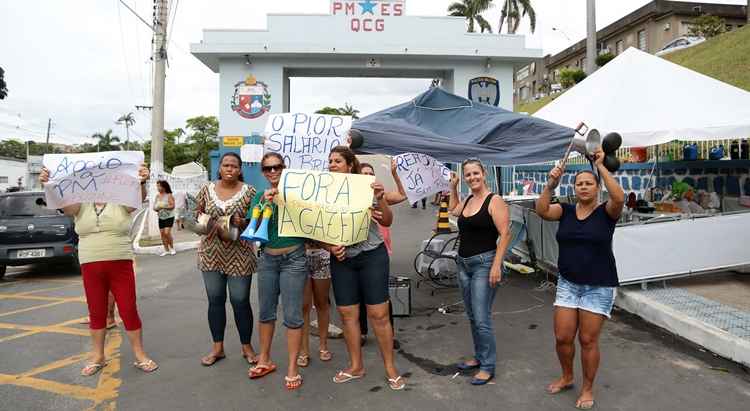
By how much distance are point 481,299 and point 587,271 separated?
854 mm

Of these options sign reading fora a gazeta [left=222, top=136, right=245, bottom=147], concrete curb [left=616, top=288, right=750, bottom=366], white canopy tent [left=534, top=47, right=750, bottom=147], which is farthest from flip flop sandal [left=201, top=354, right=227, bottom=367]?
sign reading fora a gazeta [left=222, top=136, right=245, bottom=147]

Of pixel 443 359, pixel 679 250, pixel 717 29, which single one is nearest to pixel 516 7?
pixel 717 29

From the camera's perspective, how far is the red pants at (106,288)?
13.2 feet

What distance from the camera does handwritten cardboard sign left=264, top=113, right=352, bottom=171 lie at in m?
4.71

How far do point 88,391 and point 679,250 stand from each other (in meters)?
6.76

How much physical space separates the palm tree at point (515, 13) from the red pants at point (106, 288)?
38.3m

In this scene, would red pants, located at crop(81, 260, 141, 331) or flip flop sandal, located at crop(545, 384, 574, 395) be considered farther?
red pants, located at crop(81, 260, 141, 331)

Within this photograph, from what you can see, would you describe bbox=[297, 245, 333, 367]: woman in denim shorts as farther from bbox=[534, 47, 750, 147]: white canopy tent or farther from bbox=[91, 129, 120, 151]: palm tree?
bbox=[91, 129, 120, 151]: palm tree

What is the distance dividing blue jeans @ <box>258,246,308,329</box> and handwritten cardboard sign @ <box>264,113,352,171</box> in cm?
120

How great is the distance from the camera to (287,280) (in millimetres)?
3740

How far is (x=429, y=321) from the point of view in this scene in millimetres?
5543

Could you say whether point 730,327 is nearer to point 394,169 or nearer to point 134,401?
point 394,169

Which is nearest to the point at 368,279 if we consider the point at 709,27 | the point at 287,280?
the point at 287,280

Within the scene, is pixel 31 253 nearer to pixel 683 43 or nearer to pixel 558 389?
pixel 558 389
